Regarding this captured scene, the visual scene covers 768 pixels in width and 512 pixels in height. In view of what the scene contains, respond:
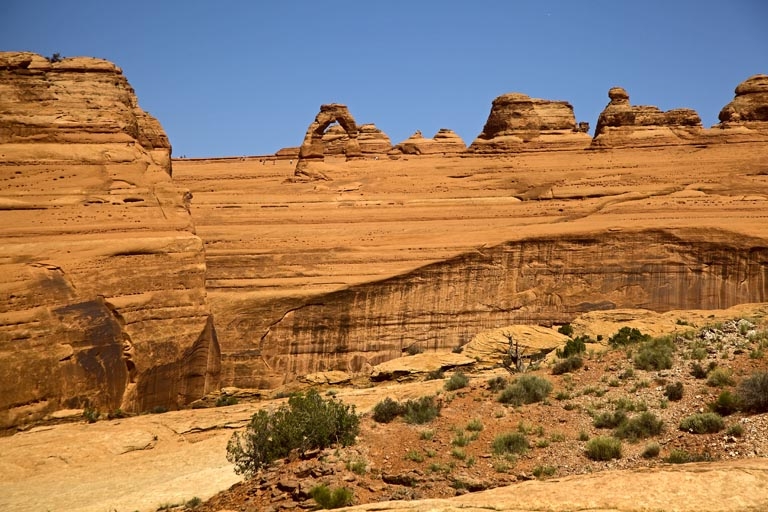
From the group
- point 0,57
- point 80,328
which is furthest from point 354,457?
point 0,57

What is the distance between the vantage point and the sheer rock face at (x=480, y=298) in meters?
27.5

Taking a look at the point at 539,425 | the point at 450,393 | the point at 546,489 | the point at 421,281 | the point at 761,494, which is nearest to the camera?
the point at 761,494

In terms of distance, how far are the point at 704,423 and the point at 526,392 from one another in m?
3.81

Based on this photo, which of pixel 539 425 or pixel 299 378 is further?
pixel 299 378

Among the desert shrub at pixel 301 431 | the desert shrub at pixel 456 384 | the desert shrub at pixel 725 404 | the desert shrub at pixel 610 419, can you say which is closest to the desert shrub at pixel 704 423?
the desert shrub at pixel 725 404

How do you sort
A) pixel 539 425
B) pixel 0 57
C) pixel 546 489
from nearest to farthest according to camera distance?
pixel 546 489 < pixel 539 425 < pixel 0 57

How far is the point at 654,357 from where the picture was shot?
1842 cm

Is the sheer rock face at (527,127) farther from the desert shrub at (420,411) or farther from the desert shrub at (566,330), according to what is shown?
the desert shrub at (420,411)

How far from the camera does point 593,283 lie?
29250 millimetres

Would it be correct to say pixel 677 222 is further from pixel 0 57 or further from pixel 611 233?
pixel 0 57

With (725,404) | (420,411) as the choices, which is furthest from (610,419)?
(420,411)

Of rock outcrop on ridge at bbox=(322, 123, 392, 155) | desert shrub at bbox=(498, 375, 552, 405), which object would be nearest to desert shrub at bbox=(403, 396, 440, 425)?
desert shrub at bbox=(498, 375, 552, 405)

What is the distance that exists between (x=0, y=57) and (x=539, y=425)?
19567 mm

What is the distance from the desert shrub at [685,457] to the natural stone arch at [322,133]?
22.4 metres
